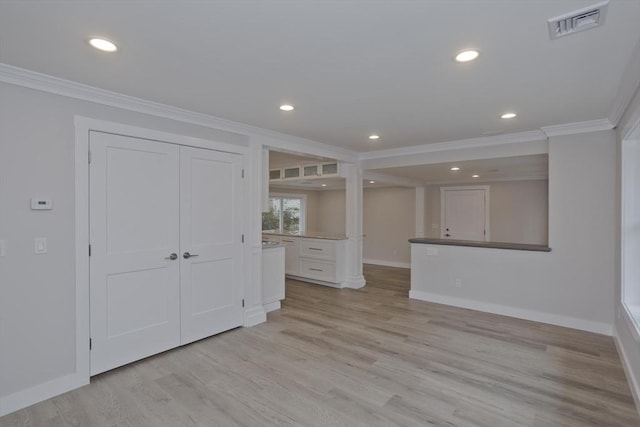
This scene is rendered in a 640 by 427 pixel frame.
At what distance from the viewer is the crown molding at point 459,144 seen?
4270 millimetres

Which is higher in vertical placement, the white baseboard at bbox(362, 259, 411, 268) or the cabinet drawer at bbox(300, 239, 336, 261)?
the cabinet drawer at bbox(300, 239, 336, 261)

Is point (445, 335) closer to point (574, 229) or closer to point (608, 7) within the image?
point (574, 229)

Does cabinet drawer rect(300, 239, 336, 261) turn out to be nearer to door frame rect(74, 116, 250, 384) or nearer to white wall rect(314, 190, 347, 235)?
white wall rect(314, 190, 347, 235)

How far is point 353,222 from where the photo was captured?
6055 mm

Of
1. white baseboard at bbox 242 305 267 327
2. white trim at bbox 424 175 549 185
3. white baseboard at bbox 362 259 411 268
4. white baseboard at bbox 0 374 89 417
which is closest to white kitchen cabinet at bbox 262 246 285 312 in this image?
white baseboard at bbox 242 305 267 327


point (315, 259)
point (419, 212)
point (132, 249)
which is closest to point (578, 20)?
point (132, 249)

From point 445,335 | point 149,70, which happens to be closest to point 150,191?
point 149,70

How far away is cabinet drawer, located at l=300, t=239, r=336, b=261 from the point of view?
6020 mm

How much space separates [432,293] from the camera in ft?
16.8

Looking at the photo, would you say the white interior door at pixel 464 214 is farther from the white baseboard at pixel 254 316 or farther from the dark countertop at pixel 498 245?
the white baseboard at pixel 254 316

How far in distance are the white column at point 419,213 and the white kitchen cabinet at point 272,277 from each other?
427 centimetres

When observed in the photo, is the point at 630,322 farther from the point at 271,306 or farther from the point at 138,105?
the point at 138,105

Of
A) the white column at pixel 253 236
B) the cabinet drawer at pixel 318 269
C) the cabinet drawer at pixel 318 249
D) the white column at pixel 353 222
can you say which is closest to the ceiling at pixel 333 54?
the white column at pixel 253 236

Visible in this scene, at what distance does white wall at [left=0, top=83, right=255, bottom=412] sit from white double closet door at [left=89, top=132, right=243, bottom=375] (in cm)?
19
